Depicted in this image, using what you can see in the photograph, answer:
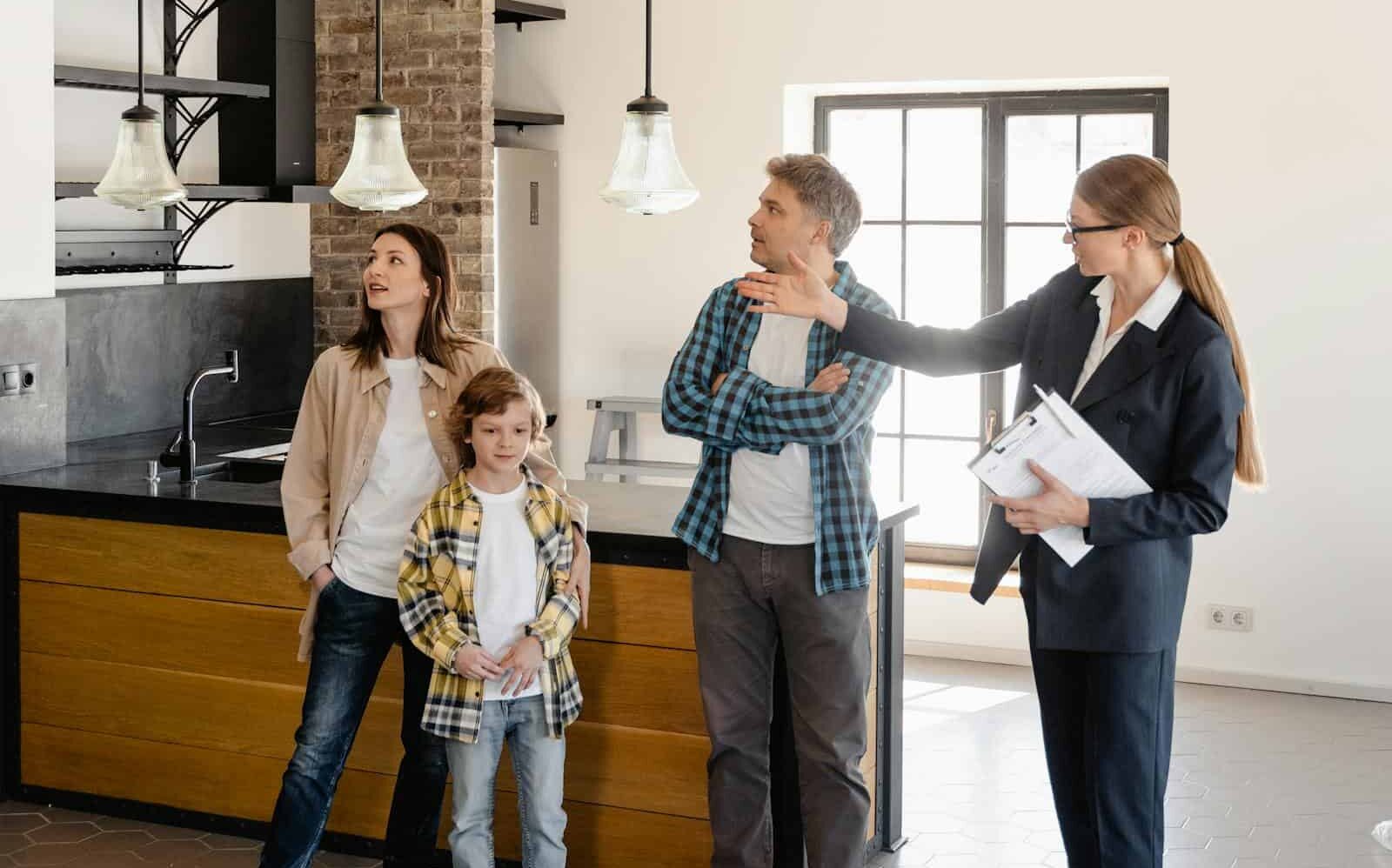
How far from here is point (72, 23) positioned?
5031mm

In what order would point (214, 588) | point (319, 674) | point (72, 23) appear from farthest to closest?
point (72, 23)
point (214, 588)
point (319, 674)

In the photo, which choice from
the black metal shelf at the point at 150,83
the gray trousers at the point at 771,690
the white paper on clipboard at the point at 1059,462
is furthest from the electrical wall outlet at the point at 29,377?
the white paper on clipboard at the point at 1059,462

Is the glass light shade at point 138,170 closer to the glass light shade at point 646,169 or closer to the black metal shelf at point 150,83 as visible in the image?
the black metal shelf at point 150,83

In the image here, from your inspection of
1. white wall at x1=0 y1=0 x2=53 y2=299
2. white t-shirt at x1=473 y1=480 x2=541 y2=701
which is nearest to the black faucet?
white wall at x1=0 y1=0 x2=53 y2=299

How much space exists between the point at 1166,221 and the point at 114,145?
3941 mm

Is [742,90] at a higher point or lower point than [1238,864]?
higher

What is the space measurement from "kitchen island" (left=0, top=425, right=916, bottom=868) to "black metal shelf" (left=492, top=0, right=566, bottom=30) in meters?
2.69

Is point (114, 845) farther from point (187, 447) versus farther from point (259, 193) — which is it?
point (259, 193)

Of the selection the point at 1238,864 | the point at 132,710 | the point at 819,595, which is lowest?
the point at 1238,864

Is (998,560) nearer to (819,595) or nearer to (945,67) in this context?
(819,595)

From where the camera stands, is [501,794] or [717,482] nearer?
[717,482]

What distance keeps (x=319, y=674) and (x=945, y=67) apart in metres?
3.75

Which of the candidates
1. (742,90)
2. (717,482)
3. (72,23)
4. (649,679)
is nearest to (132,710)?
(649,679)

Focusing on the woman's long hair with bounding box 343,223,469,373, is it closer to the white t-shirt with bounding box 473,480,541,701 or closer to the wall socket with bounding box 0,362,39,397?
the white t-shirt with bounding box 473,480,541,701
